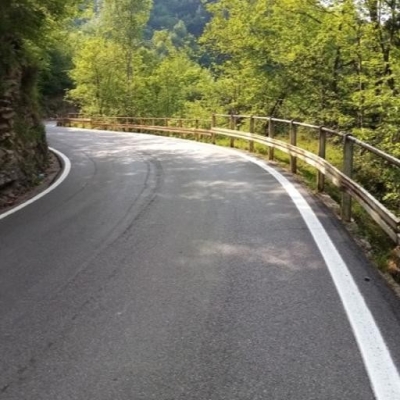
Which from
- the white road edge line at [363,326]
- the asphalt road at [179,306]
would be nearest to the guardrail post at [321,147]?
the asphalt road at [179,306]

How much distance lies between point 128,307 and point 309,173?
296 inches

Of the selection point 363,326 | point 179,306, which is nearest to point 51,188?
point 179,306

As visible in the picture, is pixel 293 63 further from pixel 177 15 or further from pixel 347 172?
pixel 177 15

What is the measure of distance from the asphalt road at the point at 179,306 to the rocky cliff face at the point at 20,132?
2.61 metres

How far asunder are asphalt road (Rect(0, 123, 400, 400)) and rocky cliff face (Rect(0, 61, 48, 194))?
2610mm

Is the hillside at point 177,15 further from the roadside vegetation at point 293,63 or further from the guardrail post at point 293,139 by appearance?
the guardrail post at point 293,139

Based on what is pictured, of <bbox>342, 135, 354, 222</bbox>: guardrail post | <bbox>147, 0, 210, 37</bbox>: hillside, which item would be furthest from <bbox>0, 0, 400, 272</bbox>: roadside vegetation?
<bbox>147, 0, 210, 37</bbox>: hillside

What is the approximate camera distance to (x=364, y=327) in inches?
147

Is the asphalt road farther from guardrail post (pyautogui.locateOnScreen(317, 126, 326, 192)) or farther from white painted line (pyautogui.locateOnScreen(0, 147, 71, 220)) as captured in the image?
guardrail post (pyautogui.locateOnScreen(317, 126, 326, 192))

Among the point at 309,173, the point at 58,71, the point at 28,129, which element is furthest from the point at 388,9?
the point at 58,71

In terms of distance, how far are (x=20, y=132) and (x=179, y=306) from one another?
28.8 feet

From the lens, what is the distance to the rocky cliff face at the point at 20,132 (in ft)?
33.3

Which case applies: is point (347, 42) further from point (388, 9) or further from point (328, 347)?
point (328, 347)

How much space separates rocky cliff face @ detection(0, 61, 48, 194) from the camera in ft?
33.3
